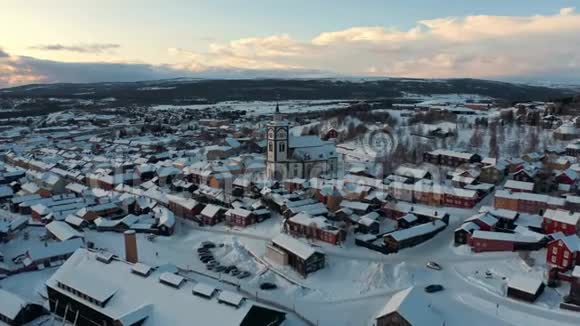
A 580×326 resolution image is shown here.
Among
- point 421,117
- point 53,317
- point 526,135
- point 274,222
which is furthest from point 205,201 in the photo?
point 421,117

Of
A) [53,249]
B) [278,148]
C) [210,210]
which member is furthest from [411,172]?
[53,249]

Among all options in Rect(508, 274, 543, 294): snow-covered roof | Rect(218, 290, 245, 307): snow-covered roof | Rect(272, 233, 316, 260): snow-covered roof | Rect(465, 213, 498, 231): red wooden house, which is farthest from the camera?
Rect(465, 213, 498, 231): red wooden house

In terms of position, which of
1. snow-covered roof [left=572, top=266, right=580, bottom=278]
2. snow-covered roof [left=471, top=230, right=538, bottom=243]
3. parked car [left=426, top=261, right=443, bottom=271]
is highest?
snow-covered roof [left=572, top=266, right=580, bottom=278]

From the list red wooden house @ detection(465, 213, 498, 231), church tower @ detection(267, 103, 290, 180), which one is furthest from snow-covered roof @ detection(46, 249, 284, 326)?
church tower @ detection(267, 103, 290, 180)

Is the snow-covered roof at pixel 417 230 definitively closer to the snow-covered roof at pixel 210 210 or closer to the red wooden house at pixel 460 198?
the red wooden house at pixel 460 198

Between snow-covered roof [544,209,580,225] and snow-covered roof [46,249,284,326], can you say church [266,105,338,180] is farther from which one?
snow-covered roof [46,249,284,326]

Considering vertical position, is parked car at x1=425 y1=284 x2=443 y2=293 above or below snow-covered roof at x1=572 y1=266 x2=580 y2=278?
below

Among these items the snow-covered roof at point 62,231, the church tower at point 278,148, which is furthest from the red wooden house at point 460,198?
the snow-covered roof at point 62,231
